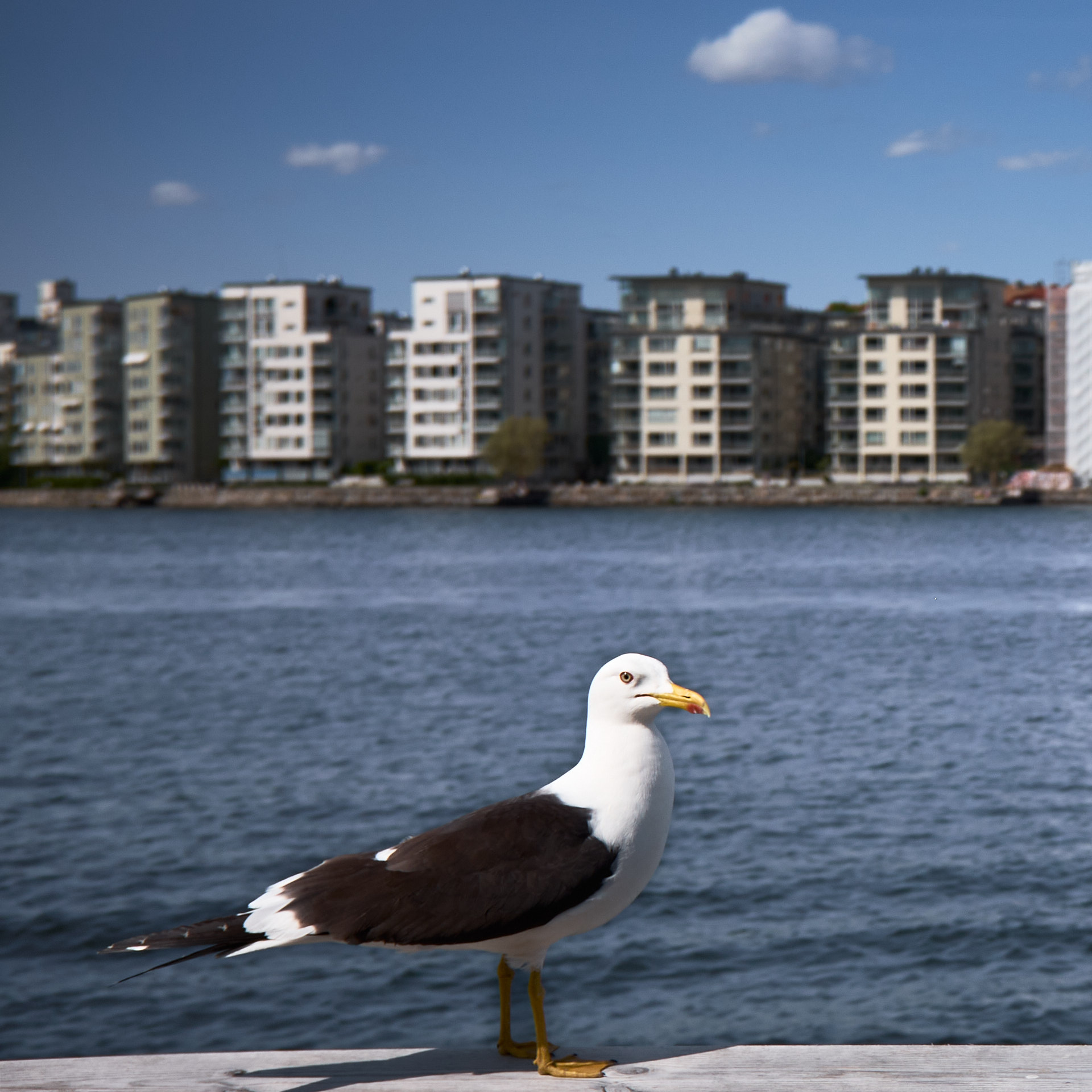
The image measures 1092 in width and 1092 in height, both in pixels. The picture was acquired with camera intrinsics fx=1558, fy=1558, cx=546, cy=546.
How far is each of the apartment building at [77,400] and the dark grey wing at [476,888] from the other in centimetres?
18232

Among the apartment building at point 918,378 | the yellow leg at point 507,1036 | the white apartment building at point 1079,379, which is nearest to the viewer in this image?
the yellow leg at point 507,1036

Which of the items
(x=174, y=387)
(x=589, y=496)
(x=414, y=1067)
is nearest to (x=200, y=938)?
(x=414, y=1067)

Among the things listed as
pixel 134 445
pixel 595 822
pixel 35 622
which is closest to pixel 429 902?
pixel 595 822

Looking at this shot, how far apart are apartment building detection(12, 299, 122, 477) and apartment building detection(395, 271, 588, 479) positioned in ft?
133

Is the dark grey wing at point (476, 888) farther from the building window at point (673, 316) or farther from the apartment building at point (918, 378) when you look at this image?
the building window at point (673, 316)

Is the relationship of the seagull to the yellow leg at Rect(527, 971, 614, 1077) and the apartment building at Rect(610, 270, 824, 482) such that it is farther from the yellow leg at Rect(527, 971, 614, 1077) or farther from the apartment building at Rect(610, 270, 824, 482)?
the apartment building at Rect(610, 270, 824, 482)

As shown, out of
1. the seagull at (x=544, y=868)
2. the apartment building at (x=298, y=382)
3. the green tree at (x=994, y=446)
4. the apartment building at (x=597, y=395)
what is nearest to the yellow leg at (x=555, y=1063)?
the seagull at (x=544, y=868)

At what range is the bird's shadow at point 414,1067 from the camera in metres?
3.98

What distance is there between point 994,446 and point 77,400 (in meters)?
104

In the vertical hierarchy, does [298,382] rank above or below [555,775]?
above

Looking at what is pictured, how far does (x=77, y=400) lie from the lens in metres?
180

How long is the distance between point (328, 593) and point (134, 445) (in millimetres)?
115911

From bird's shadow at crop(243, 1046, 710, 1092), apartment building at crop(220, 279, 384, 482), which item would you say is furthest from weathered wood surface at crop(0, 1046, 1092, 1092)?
apartment building at crop(220, 279, 384, 482)

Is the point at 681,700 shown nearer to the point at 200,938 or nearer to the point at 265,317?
the point at 200,938
